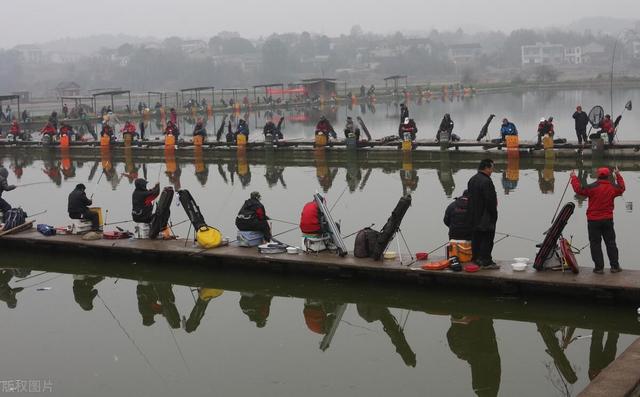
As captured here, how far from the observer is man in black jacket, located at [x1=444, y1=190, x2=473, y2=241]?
464 inches

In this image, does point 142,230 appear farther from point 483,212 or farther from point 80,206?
point 483,212

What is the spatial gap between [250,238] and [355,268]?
2128 millimetres

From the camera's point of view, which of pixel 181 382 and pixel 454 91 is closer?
pixel 181 382

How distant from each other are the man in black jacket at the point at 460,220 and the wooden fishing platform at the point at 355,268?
53cm

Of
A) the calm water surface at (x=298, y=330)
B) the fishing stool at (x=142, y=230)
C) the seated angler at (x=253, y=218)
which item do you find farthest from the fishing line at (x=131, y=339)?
the seated angler at (x=253, y=218)

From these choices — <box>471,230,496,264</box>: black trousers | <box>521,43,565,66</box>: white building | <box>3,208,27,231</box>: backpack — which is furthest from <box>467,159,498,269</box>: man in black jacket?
<box>521,43,565,66</box>: white building

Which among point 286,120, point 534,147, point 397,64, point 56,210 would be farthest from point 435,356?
point 397,64

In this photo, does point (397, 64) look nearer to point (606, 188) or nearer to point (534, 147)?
point (534, 147)

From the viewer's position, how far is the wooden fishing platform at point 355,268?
35.5 feet

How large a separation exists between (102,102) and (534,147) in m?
73.8

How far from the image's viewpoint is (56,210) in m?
20.3

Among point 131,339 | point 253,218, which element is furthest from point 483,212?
point 131,339

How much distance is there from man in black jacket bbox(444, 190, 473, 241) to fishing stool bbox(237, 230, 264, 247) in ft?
10.6

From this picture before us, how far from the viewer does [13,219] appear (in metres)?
16.1
